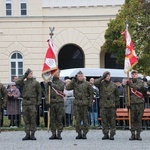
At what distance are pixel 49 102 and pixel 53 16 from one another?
30.2 meters

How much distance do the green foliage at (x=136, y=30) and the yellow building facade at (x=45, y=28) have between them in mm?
4731

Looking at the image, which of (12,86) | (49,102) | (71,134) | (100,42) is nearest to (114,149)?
(49,102)

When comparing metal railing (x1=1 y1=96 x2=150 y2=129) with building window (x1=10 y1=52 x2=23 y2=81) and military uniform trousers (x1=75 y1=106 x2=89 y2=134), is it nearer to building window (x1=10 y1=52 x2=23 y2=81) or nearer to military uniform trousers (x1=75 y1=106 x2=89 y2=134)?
military uniform trousers (x1=75 y1=106 x2=89 y2=134)

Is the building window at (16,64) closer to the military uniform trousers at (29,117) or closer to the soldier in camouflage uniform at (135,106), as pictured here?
the military uniform trousers at (29,117)

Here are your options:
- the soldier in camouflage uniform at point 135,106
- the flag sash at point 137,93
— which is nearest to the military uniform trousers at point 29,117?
the soldier in camouflage uniform at point 135,106

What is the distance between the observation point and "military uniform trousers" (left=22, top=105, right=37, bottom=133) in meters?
23.9

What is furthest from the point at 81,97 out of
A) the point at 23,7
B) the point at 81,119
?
the point at 23,7

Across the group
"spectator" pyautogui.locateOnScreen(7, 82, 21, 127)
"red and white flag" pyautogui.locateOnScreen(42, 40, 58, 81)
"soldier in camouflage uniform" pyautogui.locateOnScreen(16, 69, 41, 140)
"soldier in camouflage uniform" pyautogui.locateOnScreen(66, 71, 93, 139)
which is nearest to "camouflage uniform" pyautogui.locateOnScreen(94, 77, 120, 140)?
"soldier in camouflage uniform" pyautogui.locateOnScreen(66, 71, 93, 139)

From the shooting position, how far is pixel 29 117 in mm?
23969

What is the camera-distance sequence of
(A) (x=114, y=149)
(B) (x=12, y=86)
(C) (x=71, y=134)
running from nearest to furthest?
(A) (x=114, y=149) < (C) (x=71, y=134) < (B) (x=12, y=86)

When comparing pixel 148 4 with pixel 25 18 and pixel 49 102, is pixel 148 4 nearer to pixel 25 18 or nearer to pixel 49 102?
pixel 25 18

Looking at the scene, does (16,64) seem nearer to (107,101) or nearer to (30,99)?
(30,99)

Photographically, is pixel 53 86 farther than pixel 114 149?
Yes

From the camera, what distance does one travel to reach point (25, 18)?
54.0m
